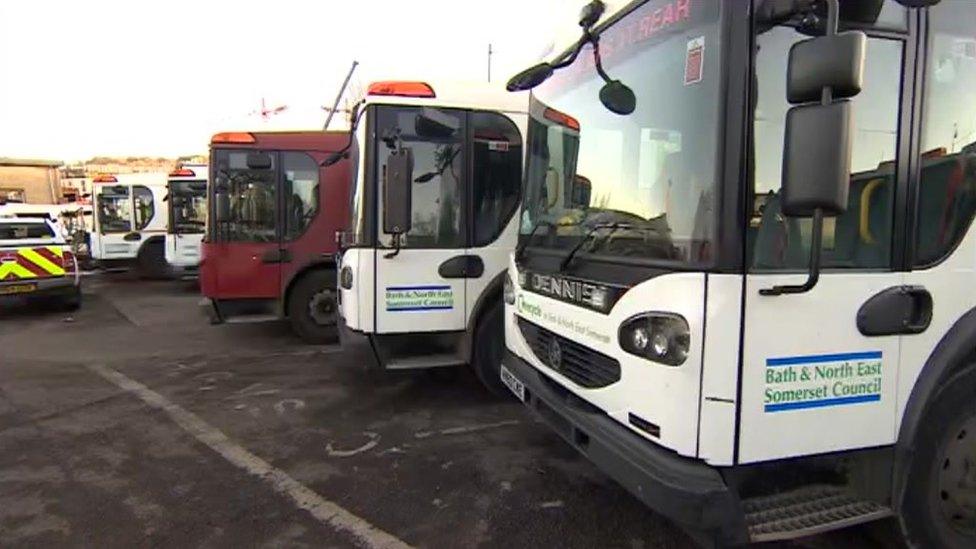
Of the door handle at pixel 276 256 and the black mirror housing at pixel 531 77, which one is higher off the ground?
the black mirror housing at pixel 531 77

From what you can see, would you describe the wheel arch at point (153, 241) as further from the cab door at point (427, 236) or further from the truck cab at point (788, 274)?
the truck cab at point (788, 274)

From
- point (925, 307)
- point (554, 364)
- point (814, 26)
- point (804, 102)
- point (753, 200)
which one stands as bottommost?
point (554, 364)

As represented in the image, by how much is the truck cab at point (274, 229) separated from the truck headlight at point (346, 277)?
2823 millimetres

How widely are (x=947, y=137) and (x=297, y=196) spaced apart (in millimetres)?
7563

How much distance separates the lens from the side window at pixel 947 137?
2.69 metres

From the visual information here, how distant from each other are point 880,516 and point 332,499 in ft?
9.31

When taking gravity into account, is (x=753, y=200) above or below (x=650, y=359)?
above

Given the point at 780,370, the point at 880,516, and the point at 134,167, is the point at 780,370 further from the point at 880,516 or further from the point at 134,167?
the point at 134,167

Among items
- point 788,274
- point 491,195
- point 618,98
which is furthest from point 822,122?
point 491,195

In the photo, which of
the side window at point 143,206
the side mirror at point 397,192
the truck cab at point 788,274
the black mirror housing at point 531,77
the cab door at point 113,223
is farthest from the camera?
the side window at point 143,206

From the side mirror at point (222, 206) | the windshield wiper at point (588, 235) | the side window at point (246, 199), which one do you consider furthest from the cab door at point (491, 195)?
the side mirror at point (222, 206)

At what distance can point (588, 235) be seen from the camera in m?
3.26

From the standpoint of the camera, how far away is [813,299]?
2582mm

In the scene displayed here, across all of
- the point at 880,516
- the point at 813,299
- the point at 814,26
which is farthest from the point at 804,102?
the point at 880,516
